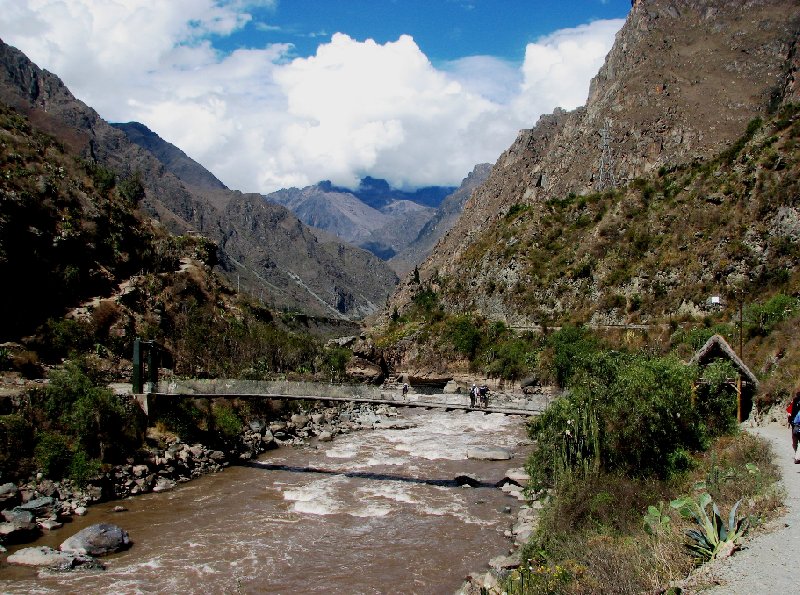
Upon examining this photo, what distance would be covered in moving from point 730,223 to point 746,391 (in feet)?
115

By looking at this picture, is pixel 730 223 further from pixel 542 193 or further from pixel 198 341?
pixel 542 193

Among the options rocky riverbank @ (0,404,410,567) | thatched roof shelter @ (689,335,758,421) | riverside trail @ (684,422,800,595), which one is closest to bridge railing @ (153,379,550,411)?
rocky riverbank @ (0,404,410,567)

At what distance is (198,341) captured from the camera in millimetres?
41594

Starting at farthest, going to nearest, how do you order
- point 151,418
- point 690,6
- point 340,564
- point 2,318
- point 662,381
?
point 690,6
point 2,318
point 151,418
point 662,381
point 340,564

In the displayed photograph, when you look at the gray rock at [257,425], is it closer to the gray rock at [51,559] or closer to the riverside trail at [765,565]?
the gray rock at [51,559]

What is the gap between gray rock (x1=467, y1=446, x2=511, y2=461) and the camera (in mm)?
27656

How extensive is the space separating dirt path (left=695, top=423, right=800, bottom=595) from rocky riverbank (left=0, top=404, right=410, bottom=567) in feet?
49.0

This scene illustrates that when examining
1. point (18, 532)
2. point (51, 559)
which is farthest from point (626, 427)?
point (18, 532)

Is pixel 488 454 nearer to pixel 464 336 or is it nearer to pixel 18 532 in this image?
Answer: pixel 18 532

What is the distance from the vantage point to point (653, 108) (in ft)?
284

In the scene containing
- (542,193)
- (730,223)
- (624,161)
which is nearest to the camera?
(730,223)

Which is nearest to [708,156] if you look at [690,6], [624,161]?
[624,161]

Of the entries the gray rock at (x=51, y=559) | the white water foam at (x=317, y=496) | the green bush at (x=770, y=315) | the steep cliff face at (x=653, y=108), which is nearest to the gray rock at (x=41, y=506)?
the gray rock at (x=51, y=559)

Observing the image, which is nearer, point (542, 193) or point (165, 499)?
point (165, 499)
